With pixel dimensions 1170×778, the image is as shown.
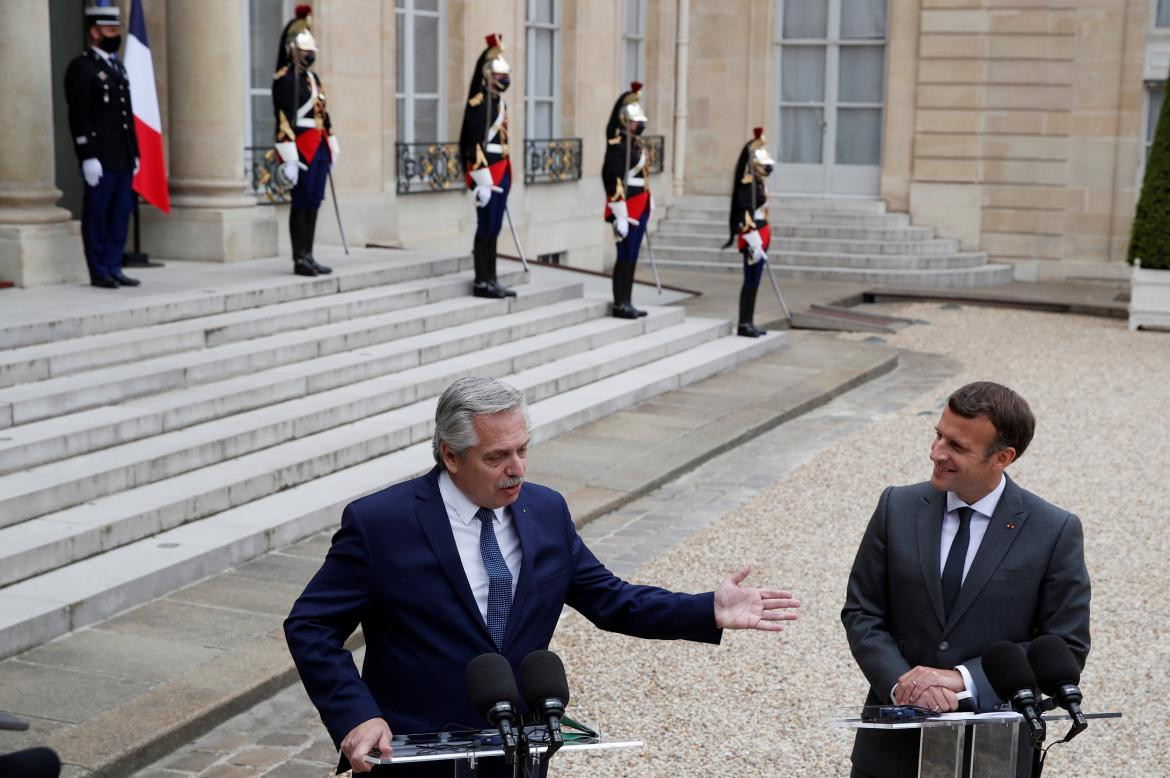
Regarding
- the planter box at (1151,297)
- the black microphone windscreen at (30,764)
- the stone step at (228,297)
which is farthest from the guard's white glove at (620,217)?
the black microphone windscreen at (30,764)

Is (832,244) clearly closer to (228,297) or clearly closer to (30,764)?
(228,297)

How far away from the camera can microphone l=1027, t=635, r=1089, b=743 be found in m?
2.90

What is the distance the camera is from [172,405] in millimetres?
8523

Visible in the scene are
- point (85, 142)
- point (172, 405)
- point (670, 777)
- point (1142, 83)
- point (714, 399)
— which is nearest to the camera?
point (670, 777)

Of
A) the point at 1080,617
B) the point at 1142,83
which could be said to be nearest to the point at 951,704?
the point at 1080,617

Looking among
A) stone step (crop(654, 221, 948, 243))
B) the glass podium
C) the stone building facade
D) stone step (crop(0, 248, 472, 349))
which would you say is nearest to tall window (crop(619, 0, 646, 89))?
the stone building facade

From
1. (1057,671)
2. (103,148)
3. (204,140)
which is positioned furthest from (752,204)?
(1057,671)

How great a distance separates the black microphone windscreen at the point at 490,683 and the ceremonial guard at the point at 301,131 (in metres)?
9.14

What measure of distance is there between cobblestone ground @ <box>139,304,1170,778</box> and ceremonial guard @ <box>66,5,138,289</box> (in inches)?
163

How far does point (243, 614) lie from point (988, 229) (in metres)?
16.2

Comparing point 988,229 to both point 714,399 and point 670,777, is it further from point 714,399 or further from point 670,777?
point 670,777

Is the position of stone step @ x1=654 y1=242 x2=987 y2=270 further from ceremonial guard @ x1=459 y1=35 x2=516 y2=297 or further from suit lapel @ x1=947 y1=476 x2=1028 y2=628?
suit lapel @ x1=947 y1=476 x2=1028 y2=628

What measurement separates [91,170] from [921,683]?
841 cm

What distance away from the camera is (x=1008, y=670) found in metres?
2.90
